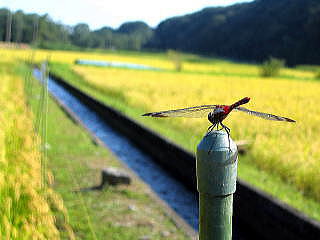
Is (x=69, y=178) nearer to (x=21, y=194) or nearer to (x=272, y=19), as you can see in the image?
(x=21, y=194)

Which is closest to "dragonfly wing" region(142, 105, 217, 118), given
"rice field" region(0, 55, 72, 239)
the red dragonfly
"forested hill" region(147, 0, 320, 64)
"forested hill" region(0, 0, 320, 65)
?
the red dragonfly

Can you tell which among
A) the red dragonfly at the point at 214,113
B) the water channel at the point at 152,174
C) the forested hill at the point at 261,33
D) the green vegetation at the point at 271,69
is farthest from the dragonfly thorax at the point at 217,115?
the forested hill at the point at 261,33

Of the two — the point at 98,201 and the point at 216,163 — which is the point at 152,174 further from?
the point at 216,163

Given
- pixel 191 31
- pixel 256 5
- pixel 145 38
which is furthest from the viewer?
pixel 145 38

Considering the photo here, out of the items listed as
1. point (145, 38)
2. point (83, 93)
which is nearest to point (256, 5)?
point (145, 38)

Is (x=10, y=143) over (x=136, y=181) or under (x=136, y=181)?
over

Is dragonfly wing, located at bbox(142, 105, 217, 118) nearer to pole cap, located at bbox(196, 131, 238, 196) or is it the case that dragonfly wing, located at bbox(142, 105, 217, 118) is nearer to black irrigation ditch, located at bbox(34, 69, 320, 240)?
pole cap, located at bbox(196, 131, 238, 196)

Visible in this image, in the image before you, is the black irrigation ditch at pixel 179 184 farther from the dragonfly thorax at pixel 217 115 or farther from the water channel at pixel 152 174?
the dragonfly thorax at pixel 217 115
